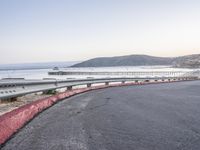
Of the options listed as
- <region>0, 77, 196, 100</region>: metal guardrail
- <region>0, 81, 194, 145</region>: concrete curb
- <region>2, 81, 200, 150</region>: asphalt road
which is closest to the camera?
<region>2, 81, 200, 150</region>: asphalt road

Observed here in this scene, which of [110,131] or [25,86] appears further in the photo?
[25,86]

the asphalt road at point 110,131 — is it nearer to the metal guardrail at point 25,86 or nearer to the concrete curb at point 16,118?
the concrete curb at point 16,118

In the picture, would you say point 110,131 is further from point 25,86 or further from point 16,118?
point 25,86

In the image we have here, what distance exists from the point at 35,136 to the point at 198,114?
14.4 ft

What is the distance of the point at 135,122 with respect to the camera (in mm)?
6680

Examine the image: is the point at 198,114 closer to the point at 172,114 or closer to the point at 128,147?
the point at 172,114

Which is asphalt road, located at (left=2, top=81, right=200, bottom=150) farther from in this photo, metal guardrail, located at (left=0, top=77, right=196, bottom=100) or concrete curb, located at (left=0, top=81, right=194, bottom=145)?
metal guardrail, located at (left=0, top=77, right=196, bottom=100)

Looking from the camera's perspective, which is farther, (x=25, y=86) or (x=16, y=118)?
(x=25, y=86)

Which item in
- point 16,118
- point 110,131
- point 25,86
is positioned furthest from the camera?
point 25,86

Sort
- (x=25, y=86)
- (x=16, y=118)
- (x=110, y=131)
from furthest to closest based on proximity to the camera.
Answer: (x=25, y=86), (x=16, y=118), (x=110, y=131)

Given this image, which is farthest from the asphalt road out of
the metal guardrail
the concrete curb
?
the metal guardrail

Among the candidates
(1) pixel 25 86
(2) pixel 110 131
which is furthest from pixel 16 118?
(1) pixel 25 86

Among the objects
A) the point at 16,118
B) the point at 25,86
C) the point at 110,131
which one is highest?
the point at 25,86

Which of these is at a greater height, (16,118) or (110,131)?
(16,118)
